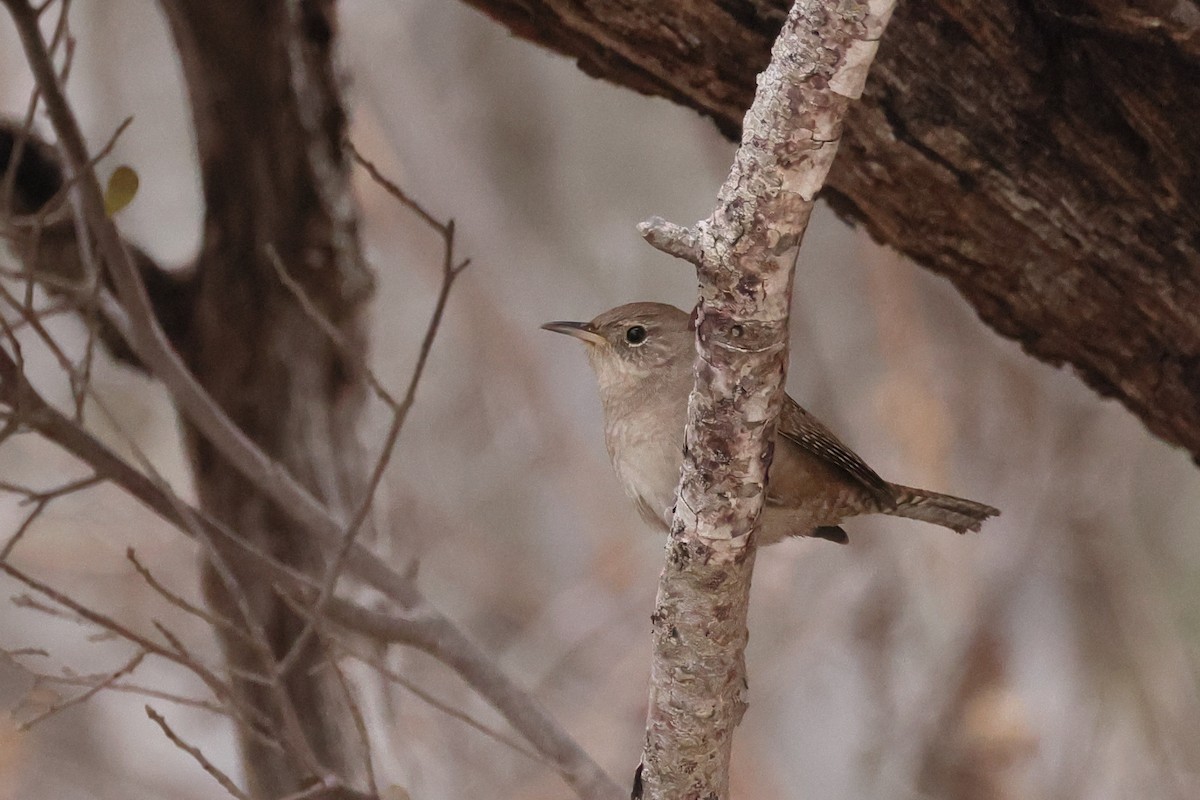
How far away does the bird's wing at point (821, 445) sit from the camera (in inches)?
124

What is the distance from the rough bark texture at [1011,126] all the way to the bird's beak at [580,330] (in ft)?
2.91

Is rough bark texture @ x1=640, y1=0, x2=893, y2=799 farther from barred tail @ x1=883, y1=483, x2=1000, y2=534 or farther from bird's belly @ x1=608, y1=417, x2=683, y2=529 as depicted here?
barred tail @ x1=883, y1=483, x2=1000, y2=534

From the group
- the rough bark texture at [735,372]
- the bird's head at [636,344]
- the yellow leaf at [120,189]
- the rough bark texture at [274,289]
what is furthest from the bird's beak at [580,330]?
the rough bark texture at [735,372]

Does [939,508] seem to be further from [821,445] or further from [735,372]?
[735,372]

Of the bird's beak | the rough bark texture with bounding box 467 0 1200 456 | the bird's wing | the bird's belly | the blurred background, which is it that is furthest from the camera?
Answer: the blurred background

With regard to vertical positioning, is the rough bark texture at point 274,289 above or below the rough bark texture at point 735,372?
above

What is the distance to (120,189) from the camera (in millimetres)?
2775

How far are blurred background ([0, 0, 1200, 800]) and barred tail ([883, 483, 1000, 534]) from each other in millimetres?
1971

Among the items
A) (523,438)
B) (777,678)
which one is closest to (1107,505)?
(777,678)

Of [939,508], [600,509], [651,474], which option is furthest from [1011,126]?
[600,509]

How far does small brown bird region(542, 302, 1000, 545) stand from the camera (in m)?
3.09

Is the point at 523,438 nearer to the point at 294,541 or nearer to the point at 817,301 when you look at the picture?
the point at 817,301

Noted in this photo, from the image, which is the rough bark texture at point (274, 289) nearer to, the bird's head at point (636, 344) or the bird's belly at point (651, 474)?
the bird's head at point (636, 344)

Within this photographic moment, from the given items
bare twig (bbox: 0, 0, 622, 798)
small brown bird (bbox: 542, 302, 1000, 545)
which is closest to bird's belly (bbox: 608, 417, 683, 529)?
small brown bird (bbox: 542, 302, 1000, 545)
